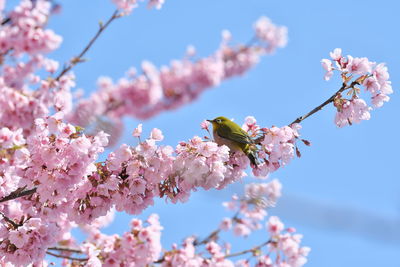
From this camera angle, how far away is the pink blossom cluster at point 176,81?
15773mm

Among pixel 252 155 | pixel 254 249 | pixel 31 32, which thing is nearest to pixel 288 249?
pixel 254 249

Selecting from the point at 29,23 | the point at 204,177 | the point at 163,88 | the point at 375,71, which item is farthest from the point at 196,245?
the point at 163,88

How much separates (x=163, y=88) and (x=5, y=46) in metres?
9.59

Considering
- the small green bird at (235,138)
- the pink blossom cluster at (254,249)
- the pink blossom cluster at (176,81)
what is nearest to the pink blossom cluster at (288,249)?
the pink blossom cluster at (254,249)

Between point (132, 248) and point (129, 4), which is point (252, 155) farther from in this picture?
point (129, 4)

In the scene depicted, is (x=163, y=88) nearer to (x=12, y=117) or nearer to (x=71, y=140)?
(x=12, y=117)

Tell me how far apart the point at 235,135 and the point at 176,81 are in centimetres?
1417

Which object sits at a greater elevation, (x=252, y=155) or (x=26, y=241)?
(x=252, y=155)

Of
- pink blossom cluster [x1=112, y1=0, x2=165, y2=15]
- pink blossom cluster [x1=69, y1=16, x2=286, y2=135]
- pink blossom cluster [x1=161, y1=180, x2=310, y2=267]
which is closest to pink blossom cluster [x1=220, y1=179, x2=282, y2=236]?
pink blossom cluster [x1=161, y1=180, x2=310, y2=267]

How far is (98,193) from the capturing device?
3.75m

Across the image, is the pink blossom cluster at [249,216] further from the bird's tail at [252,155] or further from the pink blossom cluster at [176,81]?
the pink blossom cluster at [176,81]

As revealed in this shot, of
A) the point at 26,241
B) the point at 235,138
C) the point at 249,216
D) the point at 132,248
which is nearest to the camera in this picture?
the point at 235,138

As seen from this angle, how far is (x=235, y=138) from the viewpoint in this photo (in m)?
3.65

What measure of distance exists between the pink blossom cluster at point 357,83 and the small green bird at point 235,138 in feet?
2.24
